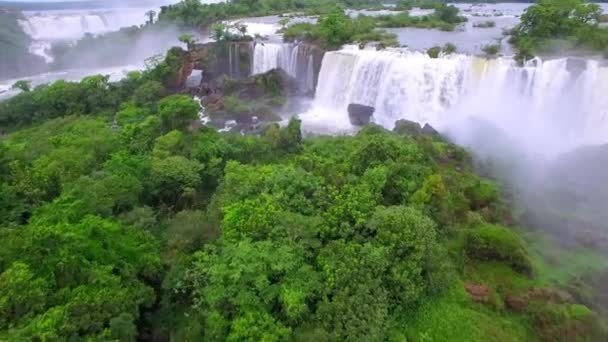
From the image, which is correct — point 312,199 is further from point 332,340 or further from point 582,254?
point 582,254

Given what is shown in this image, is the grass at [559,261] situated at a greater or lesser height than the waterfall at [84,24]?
greater

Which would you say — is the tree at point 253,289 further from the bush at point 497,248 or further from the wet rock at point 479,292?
the bush at point 497,248

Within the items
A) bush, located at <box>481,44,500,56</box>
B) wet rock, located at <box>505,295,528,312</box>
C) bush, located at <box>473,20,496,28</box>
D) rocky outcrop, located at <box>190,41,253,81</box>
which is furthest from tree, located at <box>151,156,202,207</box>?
bush, located at <box>473,20,496,28</box>

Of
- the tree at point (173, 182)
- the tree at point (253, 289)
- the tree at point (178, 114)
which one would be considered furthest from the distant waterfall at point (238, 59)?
Result: the tree at point (253, 289)

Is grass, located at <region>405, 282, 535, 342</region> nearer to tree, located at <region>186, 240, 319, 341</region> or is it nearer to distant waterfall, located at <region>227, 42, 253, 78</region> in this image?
tree, located at <region>186, 240, 319, 341</region>

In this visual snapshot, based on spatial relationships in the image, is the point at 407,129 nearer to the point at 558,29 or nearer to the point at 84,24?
the point at 558,29

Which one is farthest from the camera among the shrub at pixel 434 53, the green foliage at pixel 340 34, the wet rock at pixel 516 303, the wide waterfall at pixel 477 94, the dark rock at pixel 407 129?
the green foliage at pixel 340 34
